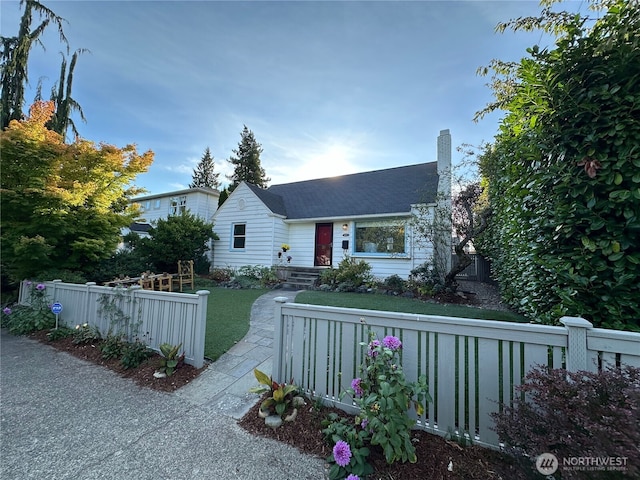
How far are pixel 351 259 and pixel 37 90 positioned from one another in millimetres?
12398

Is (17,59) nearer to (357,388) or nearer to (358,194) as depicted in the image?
(358,194)

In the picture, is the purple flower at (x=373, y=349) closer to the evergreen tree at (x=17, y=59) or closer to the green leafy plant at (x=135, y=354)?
the green leafy plant at (x=135, y=354)

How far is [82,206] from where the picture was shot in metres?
7.16

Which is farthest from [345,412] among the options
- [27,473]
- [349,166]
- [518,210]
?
[349,166]

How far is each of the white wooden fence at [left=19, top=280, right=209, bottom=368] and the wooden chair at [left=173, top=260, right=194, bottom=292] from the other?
447cm

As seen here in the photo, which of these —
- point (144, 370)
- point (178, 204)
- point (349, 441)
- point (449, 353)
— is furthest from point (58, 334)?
point (178, 204)

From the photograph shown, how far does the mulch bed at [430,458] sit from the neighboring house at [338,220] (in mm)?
6854

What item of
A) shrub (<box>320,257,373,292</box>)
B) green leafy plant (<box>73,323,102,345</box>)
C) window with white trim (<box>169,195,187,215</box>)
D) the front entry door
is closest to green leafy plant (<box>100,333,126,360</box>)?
green leafy plant (<box>73,323,102,345</box>)

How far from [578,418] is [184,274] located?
11086mm

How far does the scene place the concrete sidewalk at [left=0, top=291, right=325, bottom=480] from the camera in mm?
2055

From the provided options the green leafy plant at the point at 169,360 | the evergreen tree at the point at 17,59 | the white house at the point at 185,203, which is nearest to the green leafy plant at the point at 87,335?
the green leafy plant at the point at 169,360

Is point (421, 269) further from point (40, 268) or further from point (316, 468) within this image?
point (40, 268)

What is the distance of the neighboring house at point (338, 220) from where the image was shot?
938 cm

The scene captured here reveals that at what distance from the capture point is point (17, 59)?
8.05m
